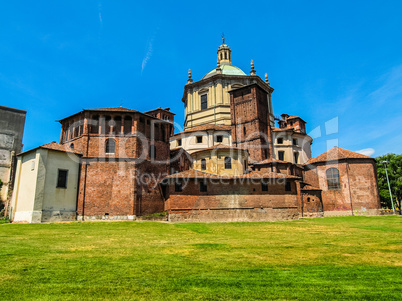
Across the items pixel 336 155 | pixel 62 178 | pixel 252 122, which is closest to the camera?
pixel 62 178

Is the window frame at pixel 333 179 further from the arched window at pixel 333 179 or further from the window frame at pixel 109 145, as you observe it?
the window frame at pixel 109 145

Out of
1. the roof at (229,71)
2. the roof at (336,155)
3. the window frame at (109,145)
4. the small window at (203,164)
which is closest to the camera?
the window frame at (109,145)

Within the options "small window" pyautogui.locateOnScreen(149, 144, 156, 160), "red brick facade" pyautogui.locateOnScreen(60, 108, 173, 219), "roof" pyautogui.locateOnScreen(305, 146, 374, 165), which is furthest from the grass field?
"roof" pyautogui.locateOnScreen(305, 146, 374, 165)

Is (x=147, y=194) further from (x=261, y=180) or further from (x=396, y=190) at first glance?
(x=396, y=190)

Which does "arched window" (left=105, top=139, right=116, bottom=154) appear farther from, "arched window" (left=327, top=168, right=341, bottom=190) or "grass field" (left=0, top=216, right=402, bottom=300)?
"arched window" (left=327, top=168, right=341, bottom=190)

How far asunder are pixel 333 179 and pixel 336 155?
136 inches

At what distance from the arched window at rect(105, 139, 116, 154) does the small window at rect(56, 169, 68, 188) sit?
4421 millimetres

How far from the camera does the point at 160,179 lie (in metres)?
31.3

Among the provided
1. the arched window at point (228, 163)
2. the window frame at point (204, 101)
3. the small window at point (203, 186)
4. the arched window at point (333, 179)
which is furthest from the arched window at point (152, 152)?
the arched window at point (333, 179)

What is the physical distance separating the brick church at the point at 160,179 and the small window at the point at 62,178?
0.09 metres

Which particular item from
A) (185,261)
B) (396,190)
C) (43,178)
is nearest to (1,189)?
(43,178)

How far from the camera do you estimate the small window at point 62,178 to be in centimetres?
2755

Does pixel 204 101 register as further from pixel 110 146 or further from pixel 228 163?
pixel 110 146

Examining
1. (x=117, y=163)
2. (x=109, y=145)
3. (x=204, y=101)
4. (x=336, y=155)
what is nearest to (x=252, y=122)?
(x=204, y=101)
